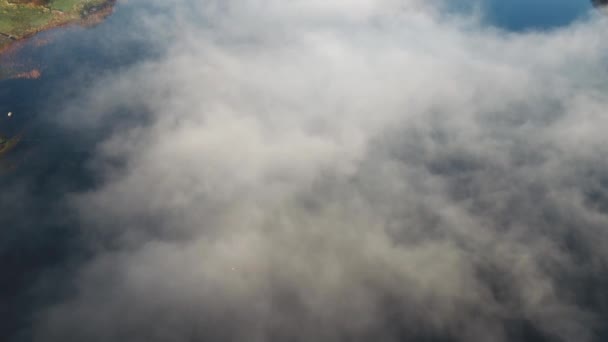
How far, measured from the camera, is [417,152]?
39.0 m

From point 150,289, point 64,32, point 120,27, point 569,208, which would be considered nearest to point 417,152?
point 569,208

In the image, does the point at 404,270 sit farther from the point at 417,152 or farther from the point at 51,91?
the point at 51,91

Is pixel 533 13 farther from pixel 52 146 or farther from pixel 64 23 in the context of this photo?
pixel 64 23

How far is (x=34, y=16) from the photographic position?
5359cm

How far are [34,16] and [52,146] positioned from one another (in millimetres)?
26562

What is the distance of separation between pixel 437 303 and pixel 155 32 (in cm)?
4639

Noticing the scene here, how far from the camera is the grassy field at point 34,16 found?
50.4m

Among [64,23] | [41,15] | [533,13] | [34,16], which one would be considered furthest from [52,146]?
[533,13]

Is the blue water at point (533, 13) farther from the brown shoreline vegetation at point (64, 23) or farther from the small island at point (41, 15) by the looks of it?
the small island at point (41, 15)

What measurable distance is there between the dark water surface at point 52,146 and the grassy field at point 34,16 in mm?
2601

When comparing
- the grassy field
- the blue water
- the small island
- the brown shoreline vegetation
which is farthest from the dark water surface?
the grassy field

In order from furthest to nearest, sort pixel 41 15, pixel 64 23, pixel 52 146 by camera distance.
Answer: pixel 41 15
pixel 64 23
pixel 52 146

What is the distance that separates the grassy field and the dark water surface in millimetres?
2601

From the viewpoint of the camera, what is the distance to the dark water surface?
91.1ft
